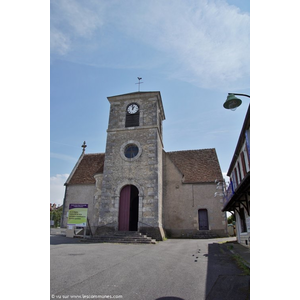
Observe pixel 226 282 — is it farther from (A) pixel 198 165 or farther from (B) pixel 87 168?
(B) pixel 87 168

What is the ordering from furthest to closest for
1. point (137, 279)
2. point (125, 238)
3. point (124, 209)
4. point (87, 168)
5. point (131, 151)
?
point (87, 168) < point (131, 151) < point (124, 209) < point (125, 238) < point (137, 279)

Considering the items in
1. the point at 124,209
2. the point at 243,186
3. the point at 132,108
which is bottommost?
the point at 124,209

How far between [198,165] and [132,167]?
7346 millimetres

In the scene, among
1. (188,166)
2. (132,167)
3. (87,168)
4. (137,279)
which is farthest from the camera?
(87,168)

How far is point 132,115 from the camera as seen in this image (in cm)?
1745

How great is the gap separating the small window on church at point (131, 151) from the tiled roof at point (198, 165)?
5116 millimetres

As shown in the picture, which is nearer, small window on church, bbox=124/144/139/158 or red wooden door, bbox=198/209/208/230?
small window on church, bbox=124/144/139/158

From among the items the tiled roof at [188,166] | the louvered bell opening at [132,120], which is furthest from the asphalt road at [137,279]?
the tiled roof at [188,166]

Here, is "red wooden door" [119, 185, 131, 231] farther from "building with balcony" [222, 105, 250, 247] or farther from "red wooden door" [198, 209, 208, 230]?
"building with balcony" [222, 105, 250, 247]

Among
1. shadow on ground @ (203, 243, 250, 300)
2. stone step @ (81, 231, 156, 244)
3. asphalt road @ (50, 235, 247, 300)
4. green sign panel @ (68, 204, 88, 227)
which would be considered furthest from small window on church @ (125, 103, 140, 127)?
shadow on ground @ (203, 243, 250, 300)

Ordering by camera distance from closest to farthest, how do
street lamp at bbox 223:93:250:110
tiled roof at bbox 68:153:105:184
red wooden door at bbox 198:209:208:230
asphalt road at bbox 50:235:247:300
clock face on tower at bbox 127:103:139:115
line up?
1. asphalt road at bbox 50:235:247:300
2. street lamp at bbox 223:93:250:110
3. red wooden door at bbox 198:209:208:230
4. clock face on tower at bbox 127:103:139:115
5. tiled roof at bbox 68:153:105:184

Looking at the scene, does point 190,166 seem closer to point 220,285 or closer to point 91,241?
point 91,241

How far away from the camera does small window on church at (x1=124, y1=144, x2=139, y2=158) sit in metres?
16.1

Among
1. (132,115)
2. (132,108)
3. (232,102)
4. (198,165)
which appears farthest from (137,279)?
(198,165)
